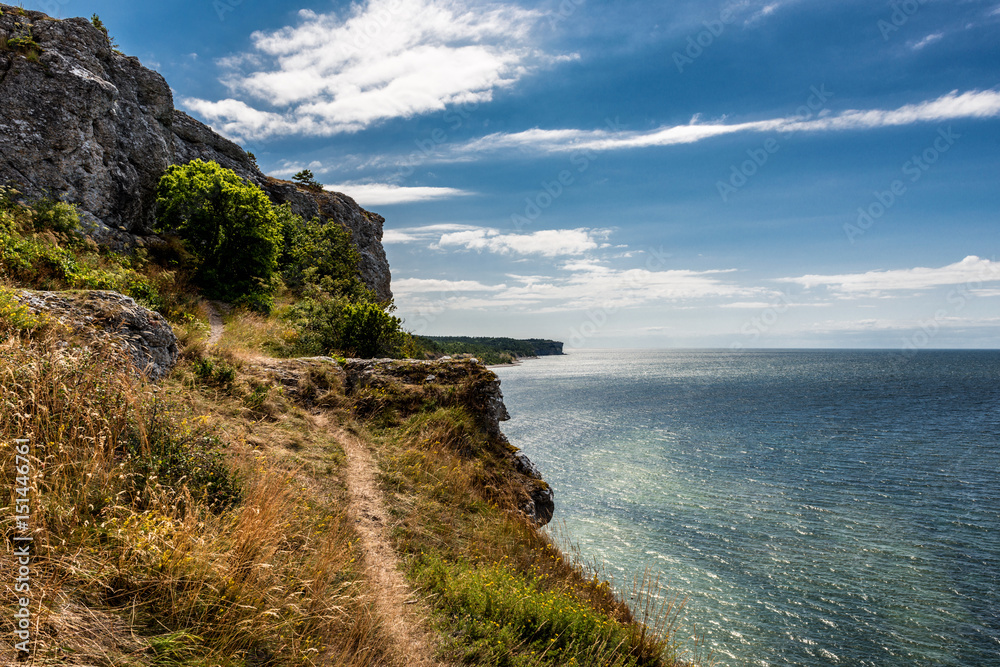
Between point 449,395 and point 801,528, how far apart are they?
60.0 feet

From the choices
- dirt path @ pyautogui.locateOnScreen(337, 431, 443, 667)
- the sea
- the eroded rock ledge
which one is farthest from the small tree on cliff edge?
the sea

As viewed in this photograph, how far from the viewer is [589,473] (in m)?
29.9

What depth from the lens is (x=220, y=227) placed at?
63.1ft

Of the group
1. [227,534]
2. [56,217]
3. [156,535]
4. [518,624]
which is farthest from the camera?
[56,217]

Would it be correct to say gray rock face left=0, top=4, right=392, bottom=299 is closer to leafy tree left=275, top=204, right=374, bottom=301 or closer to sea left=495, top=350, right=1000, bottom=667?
leafy tree left=275, top=204, right=374, bottom=301

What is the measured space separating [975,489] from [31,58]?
4731cm

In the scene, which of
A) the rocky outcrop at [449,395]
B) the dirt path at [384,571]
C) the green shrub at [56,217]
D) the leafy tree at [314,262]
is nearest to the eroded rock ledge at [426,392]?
the rocky outcrop at [449,395]

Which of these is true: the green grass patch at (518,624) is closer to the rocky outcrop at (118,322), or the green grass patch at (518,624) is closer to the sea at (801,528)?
the rocky outcrop at (118,322)

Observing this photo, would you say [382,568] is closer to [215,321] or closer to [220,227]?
[215,321]

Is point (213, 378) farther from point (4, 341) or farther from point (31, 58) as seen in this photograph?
point (31, 58)

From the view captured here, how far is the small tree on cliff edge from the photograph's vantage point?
19.1m

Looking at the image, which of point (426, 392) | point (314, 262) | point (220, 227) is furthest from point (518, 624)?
point (314, 262)

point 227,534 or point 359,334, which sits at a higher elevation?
point 359,334

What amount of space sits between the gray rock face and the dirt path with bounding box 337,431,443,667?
13.9m
